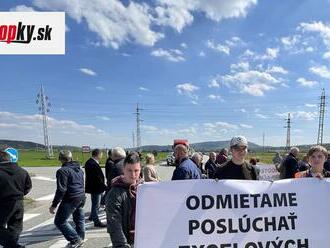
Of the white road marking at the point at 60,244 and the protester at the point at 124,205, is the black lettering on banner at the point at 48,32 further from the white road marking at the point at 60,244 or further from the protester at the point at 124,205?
the protester at the point at 124,205

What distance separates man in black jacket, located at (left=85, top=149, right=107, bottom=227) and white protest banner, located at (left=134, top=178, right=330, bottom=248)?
6547 millimetres

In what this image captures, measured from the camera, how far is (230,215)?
4711 millimetres

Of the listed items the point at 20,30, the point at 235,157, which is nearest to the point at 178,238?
the point at 235,157

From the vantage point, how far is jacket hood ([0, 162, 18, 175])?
6.62 meters

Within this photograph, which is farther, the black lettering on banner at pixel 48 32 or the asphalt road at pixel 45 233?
the black lettering on banner at pixel 48 32

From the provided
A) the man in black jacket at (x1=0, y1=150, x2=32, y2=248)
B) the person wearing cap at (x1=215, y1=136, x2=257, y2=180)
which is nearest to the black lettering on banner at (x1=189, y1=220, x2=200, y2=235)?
the person wearing cap at (x1=215, y1=136, x2=257, y2=180)

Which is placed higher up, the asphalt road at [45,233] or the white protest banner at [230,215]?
the white protest banner at [230,215]

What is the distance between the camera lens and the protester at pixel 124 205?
424cm

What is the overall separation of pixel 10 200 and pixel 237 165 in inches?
125

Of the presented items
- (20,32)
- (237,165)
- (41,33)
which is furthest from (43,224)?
(41,33)

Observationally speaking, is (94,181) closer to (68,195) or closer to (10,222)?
(68,195)

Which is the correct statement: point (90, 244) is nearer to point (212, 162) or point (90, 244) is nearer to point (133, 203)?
point (133, 203)

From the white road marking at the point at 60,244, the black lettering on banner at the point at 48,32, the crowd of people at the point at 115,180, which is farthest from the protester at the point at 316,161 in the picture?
the black lettering on banner at the point at 48,32

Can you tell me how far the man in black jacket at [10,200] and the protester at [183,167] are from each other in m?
2.22
